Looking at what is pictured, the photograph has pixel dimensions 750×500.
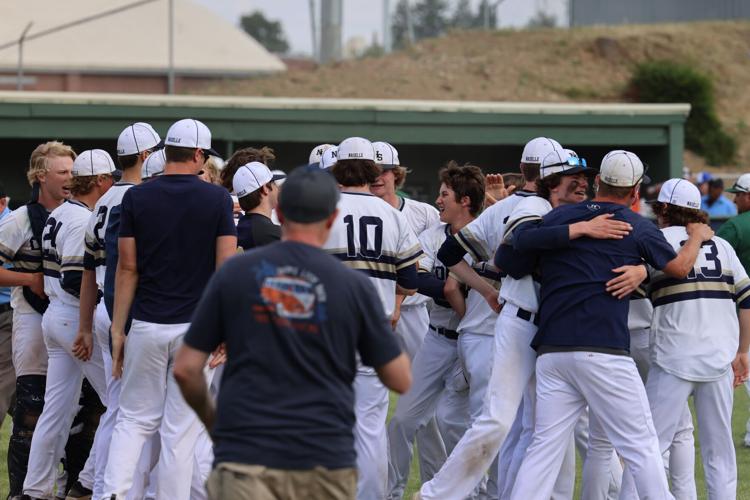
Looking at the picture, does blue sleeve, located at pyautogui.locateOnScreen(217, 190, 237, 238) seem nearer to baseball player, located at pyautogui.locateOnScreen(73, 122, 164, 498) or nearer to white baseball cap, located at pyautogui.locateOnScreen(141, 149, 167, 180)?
baseball player, located at pyautogui.locateOnScreen(73, 122, 164, 498)

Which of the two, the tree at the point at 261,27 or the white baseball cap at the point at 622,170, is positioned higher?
the tree at the point at 261,27

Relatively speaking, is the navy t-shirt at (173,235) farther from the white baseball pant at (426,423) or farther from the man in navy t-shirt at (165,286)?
the white baseball pant at (426,423)

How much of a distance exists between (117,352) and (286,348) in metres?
2.44

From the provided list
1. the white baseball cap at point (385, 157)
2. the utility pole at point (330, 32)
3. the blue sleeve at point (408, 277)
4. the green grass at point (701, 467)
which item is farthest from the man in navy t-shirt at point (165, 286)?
the utility pole at point (330, 32)

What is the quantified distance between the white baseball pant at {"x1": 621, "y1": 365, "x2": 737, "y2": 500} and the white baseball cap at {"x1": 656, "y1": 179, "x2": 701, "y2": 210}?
95 cm

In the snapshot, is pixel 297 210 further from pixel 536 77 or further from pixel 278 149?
pixel 536 77

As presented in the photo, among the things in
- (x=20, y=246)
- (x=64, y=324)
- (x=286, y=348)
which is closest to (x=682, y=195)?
(x=286, y=348)

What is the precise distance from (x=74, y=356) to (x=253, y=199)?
1452 mm

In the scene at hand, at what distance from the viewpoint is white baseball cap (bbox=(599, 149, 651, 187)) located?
243 inches

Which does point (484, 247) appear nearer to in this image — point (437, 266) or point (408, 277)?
point (408, 277)

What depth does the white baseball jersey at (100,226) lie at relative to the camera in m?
6.58

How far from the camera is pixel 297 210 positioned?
3990 millimetres

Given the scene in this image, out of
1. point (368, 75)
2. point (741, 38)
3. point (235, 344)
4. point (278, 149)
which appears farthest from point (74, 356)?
point (741, 38)

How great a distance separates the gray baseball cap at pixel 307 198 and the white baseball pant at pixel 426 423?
11.7 ft
